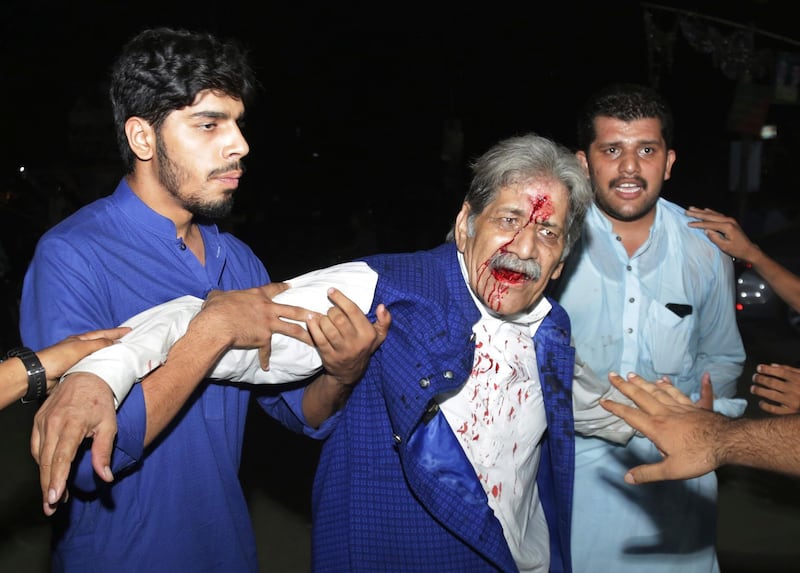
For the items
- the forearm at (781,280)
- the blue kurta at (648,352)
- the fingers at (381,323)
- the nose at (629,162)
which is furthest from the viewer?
the forearm at (781,280)

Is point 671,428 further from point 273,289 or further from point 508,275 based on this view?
point 273,289

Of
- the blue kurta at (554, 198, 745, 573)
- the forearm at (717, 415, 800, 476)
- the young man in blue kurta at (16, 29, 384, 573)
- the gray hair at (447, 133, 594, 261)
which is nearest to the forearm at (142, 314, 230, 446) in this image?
the young man in blue kurta at (16, 29, 384, 573)

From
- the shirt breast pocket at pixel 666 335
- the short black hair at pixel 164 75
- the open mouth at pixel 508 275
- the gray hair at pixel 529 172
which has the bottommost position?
the shirt breast pocket at pixel 666 335

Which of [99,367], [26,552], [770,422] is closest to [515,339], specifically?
[770,422]

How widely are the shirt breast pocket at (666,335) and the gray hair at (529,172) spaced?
2.63ft

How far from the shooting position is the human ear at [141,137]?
7.30ft

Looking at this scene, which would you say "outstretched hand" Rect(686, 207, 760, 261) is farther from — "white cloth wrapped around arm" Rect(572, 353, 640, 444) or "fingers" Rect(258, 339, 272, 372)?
"fingers" Rect(258, 339, 272, 372)

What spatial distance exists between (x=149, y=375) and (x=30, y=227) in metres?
8.70

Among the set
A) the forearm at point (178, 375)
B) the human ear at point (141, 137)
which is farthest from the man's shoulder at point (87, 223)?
the forearm at point (178, 375)

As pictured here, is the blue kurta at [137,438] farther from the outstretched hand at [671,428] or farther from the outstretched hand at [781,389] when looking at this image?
the outstretched hand at [781,389]

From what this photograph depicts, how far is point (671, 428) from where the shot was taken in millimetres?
2273

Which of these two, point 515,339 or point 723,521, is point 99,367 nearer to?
point 515,339

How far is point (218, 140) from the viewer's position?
2252 millimetres

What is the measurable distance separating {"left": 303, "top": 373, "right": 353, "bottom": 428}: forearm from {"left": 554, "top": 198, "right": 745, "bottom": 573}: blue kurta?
1169 millimetres
